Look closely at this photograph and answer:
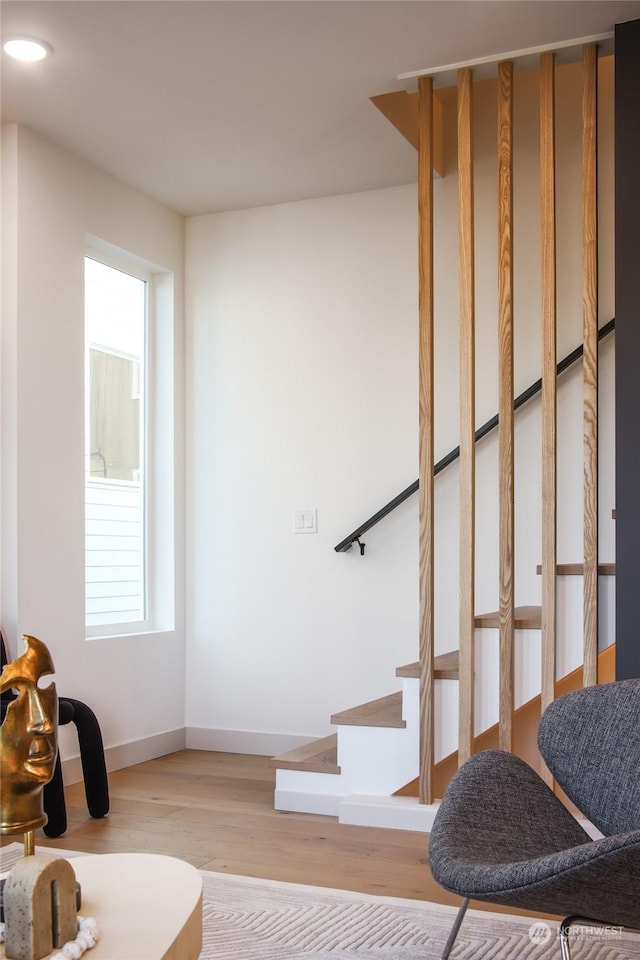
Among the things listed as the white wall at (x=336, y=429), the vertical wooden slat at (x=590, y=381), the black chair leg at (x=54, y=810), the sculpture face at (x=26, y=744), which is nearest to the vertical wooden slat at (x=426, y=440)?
the vertical wooden slat at (x=590, y=381)

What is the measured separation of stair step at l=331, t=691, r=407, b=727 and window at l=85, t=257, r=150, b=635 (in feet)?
4.30

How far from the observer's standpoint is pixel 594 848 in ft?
4.92

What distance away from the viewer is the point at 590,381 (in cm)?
307

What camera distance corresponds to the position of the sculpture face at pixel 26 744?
59.0 inches

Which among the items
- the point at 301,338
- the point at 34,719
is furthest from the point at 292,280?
the point at 34,719

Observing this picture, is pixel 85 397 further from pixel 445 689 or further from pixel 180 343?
pixel 445 689

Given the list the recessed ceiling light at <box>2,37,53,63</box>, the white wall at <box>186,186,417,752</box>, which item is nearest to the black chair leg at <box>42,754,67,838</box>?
the white wall at <box>186,186,417,752</box>

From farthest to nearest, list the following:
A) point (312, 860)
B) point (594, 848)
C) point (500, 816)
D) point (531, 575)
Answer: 1. point (531, 575)
2. point (312, 860)
3. point (500, 816)
4. point (594, 848)

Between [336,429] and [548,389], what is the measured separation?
147 cm

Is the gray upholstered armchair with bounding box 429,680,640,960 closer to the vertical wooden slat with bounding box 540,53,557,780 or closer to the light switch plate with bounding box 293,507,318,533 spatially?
the vertical wooden slat with bounding box 540,53,557,780

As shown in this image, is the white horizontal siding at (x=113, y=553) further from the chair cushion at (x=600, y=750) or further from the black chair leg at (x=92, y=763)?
the chair cushion at (x=600, y=750)

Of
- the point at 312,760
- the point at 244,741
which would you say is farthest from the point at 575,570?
the point at 244,741

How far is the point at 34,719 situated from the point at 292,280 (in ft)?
11.0

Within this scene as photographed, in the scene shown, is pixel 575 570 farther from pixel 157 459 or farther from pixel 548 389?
pixel 157 459
